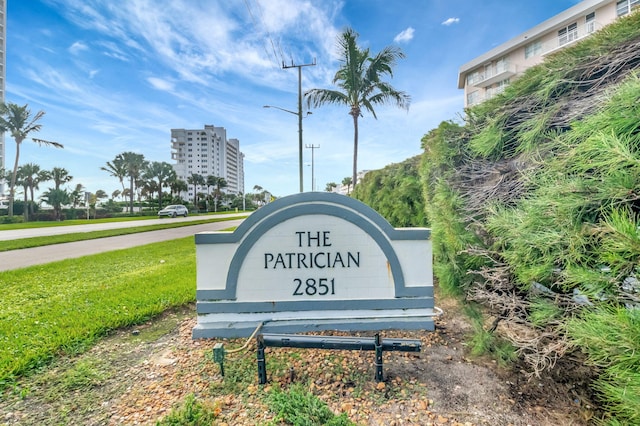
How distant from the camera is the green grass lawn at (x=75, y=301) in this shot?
3083 mm

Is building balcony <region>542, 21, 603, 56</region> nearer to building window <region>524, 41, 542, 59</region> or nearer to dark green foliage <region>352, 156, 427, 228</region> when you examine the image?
building window <region>524, 41, 542, 59</region>

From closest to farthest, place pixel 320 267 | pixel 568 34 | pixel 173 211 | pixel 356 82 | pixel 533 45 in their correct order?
pixel 320 267
pixel 356 82
pixel 568 34
pixel 533 45
pixel 173 211

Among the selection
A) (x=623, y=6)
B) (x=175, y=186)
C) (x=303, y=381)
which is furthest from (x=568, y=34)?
(x=175, y=186)

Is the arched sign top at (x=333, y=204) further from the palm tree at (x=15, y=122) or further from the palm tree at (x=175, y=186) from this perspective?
the palm tree at (x=175, y=186)

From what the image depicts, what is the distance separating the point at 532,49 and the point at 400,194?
101ft

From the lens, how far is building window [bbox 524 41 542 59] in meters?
25.5

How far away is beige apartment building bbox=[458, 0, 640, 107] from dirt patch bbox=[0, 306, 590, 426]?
63.2 feet

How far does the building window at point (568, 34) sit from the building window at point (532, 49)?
1769 mm

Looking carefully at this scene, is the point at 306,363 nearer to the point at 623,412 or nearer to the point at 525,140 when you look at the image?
the point at 623,412

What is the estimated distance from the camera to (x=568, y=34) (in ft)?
74.6

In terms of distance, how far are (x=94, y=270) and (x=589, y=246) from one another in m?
8.77

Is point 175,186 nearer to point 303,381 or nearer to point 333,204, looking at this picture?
point 333,204

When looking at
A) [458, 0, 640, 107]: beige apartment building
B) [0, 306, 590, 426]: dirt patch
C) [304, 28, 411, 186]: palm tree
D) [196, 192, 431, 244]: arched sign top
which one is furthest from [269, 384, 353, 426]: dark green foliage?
[458, 0, 640, 107]: beige apartment building

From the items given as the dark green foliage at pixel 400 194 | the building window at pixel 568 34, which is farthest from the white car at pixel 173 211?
the building window at pixel 568 34
